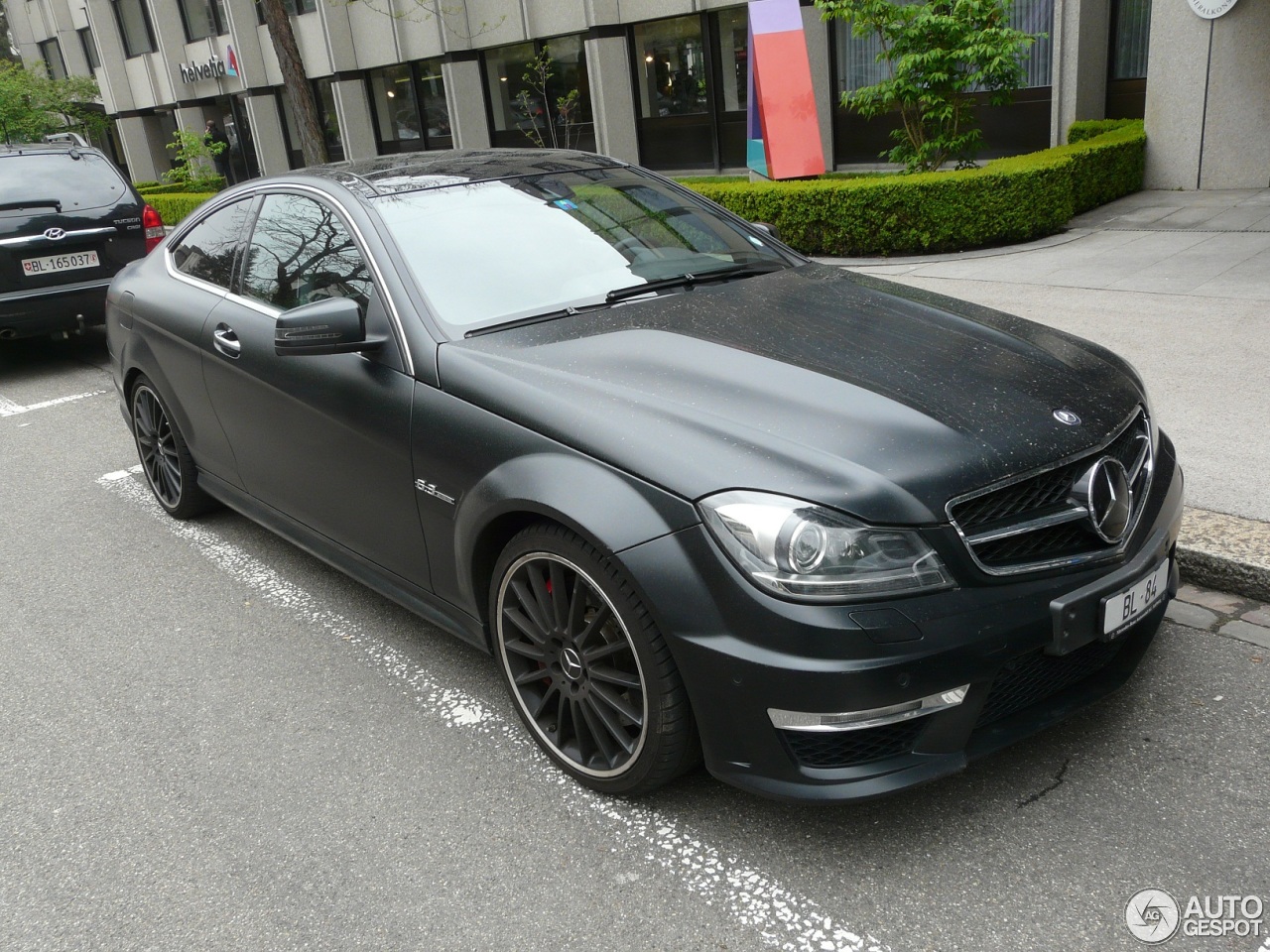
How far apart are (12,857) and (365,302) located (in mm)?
1884

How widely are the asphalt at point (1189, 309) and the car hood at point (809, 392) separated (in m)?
1.16

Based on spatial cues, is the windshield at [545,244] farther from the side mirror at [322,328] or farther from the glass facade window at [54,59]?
the glass facade window at [54,59]

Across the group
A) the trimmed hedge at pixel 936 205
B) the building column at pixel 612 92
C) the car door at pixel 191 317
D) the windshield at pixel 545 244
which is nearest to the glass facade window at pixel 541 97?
the building column at pixel 612 92

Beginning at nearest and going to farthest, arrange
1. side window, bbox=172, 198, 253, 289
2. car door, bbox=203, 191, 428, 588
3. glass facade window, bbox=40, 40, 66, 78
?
car door, bbox=203, 191, 428, 588 → side window, bbox=172, 198, 253, 289 → glass facade window, bbox=40, 40, 66, 78

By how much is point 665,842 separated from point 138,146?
1522 inches

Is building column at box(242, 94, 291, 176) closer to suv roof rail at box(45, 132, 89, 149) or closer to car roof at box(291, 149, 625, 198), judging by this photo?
suv roof rail at box(45, 132, 89, 149)

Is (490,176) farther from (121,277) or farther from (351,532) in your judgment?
(121,277)

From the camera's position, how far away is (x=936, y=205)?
1014cm

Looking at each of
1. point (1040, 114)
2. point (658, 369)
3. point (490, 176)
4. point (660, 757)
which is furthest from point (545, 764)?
point (1040, 114)

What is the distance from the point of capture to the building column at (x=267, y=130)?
96.3ft

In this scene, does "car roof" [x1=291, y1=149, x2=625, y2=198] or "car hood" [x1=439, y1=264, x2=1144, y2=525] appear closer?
"car hood" [x1=439, y1=264, x2=1144, y2=525]

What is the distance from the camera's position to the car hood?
2580 millimetres

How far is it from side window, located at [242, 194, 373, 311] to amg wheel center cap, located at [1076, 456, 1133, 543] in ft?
7.30

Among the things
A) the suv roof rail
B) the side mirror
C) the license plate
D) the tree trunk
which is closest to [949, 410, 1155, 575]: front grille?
the side mirror
